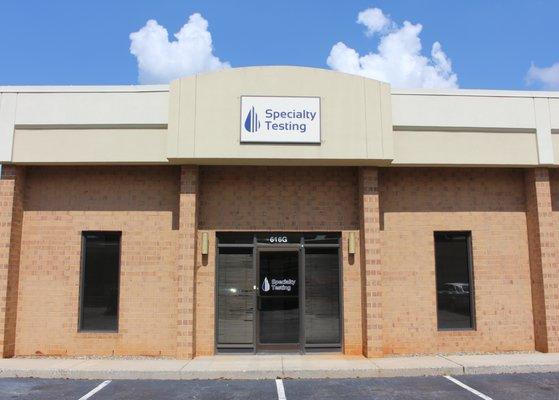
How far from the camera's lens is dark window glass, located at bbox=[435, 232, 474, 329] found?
11984 millimetres

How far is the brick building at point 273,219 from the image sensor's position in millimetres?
11406

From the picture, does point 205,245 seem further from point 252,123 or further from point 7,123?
point 7,123

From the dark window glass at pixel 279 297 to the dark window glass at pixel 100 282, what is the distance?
3.45m

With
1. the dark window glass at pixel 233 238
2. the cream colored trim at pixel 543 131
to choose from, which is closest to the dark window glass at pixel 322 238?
the dark window glass at pixel 233 238

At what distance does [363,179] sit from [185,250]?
442 cm

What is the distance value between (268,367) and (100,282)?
15.0ft

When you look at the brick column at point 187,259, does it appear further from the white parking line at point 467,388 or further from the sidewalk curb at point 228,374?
the white parking line at point 467,388

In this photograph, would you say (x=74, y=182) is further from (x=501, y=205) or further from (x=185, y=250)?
(x=501, y=205)

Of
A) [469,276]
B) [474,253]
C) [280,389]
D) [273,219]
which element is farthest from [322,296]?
[474,253]

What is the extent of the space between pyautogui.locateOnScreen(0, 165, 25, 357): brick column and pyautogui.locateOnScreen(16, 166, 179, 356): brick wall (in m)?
0.16

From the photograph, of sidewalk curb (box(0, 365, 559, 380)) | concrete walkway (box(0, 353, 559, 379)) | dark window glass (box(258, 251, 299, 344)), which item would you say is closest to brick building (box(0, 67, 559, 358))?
dark window glass (box(258, 251, 299, 344))

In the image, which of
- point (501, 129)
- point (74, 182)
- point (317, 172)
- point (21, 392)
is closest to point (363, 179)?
point (317, 172)

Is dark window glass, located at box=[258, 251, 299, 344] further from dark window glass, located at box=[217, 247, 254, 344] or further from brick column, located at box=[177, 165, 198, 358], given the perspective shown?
brick column, located at box=[177, 165, 198, 358]

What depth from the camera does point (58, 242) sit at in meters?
11.9
